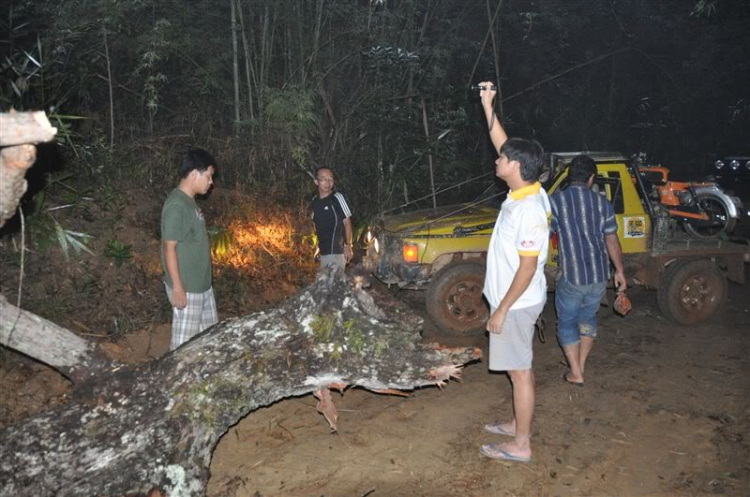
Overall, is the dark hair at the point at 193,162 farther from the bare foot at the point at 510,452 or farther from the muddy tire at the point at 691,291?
the muddy tire at the point at 691,291

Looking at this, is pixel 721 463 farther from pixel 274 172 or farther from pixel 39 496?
pixel 274 172

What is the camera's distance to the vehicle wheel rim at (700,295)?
6879 mm

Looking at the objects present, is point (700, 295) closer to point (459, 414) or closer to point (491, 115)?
point (459, 414)

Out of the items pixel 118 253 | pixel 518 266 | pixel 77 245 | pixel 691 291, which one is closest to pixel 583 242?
pixel 518 266

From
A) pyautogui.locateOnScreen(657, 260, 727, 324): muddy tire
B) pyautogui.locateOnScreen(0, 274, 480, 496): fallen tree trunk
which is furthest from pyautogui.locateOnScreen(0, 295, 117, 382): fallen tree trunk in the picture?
pyautogui.locateOnScreen(657, 260, 727, 324): muddy tire

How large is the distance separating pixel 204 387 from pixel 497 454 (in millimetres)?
2004

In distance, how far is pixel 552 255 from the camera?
648 centimetres

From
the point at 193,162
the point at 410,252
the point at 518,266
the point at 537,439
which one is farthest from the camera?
the point at 410,252

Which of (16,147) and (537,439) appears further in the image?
(537,439)

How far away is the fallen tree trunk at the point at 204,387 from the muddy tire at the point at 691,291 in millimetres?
3689

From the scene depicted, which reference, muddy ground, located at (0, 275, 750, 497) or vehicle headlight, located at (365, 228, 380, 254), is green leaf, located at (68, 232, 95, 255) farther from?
vehicle headlight, located at (365, 228, 380, 254)

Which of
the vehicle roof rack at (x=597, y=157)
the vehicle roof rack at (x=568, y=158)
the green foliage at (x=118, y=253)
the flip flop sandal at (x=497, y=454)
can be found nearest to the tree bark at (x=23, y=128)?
the flip flop sandal at (x=497, y=454)

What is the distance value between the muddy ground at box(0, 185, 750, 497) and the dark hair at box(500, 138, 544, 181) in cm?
194

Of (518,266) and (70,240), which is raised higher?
(70,240)
